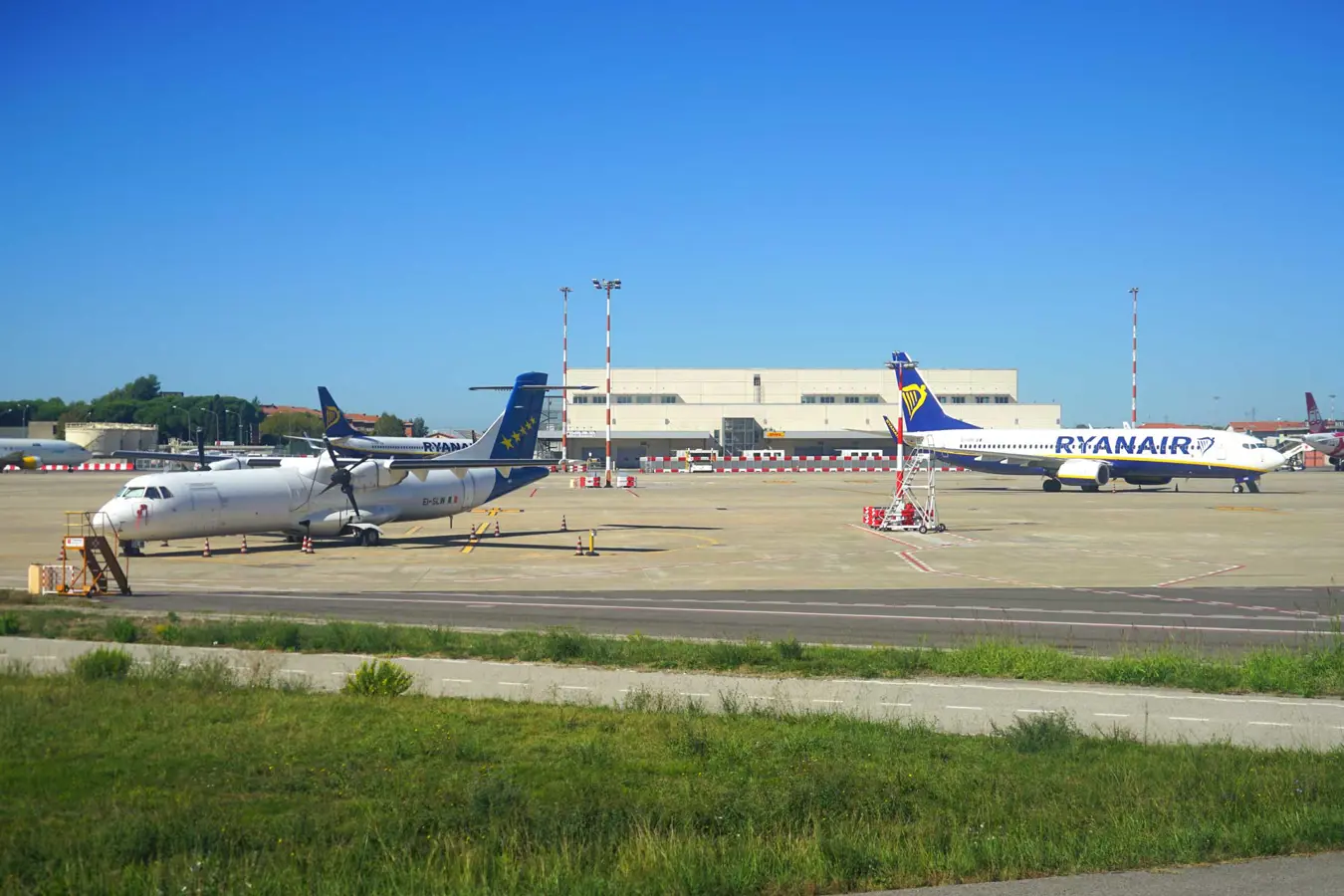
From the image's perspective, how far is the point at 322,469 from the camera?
126 feet

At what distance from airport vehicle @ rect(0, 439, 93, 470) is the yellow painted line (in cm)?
7432

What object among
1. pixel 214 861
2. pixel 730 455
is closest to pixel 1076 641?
pixel 214 861

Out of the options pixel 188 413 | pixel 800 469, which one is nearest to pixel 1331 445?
pixel 800 469

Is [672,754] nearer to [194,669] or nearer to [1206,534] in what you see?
[194,669]

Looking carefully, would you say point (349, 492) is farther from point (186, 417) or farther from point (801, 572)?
point (186, 417)

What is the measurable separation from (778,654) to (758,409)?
116 m

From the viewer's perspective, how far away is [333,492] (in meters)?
38.4

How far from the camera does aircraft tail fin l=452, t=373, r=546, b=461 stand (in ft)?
144

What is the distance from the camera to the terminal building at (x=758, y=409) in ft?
421

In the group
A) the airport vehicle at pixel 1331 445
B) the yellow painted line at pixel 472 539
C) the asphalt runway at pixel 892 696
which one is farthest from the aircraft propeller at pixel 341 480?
the airport vehicle at pixel 1331 445

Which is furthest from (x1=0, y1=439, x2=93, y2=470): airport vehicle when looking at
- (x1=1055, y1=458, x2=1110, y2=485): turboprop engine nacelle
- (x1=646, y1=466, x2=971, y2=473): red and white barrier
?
(x1=1055, y1=458, x2=1110, y2=485): turboprop engine nacelle

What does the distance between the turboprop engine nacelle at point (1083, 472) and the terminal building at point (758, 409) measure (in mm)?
56028

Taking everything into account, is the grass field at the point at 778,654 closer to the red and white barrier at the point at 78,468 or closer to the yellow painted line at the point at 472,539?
the yellow painted line at the point at 472,539

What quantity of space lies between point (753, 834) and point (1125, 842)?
2776mm
